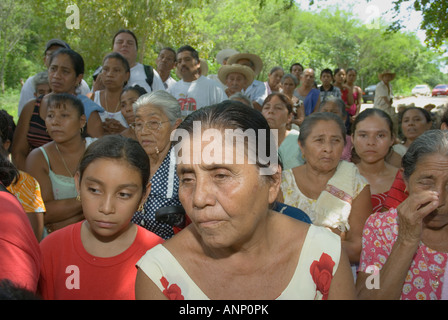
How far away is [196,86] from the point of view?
588cm

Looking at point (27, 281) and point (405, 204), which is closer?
point (27, 281)

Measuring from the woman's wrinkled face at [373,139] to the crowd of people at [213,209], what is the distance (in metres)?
0.01

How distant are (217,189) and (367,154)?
259 cm

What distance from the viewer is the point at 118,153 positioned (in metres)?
2.49

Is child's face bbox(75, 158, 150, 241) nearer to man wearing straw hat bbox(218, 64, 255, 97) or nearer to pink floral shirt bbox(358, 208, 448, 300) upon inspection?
pink floral shirt bbox(358, 208, 448, 300)

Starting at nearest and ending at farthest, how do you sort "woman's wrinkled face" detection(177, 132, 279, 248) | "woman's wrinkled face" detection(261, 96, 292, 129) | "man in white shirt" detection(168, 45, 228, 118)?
"woman's wrinkled face" detection(177, 132, 279, 248) < "woman's wrinkled face" detection(261, 96, 292, 129) < "man in white shirt" detection(168, 45, 228, 118)

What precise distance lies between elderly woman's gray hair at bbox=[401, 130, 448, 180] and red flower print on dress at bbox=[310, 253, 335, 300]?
108cm

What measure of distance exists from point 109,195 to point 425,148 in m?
1.80

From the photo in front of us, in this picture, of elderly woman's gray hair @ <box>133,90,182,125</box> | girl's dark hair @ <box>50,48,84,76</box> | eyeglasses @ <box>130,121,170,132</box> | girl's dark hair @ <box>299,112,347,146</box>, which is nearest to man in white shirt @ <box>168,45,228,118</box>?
girl's dark hair @ <box>50,48,84,76</box>

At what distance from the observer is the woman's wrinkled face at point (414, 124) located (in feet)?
17.1

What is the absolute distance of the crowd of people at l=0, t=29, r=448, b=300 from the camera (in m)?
1.59

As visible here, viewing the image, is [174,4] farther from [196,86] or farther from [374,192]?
[374,192]

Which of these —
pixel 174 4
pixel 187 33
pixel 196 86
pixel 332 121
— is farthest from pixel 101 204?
pixel 187 33

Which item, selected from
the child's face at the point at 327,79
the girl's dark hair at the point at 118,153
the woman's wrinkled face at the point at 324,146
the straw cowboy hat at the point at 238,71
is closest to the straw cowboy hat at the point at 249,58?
the straw cowboy hat at the point at 238,71
